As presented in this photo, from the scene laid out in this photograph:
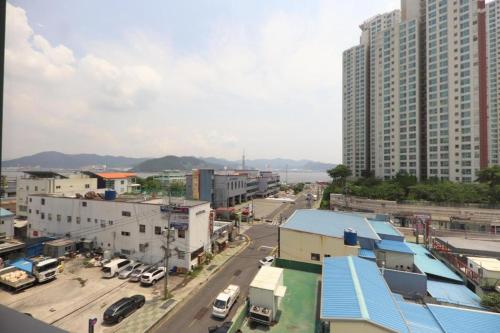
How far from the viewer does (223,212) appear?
3475 cm

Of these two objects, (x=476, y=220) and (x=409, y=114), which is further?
(x=409, y=114)

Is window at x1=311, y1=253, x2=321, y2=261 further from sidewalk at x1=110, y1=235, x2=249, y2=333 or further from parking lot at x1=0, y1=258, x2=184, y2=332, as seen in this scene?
parking lot at x1=0, y1=258, x2=184, y2=332

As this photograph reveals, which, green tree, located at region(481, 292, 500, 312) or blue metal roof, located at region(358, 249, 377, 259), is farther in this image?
blue metal roof, located at region(358, 249, 377, 259)

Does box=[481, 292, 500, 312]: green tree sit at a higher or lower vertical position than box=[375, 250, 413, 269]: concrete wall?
lower

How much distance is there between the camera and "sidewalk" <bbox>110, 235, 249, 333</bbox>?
12445 mm

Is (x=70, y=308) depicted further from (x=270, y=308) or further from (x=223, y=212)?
(x=223, y=212)

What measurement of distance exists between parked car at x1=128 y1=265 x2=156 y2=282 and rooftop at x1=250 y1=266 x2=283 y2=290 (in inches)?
414

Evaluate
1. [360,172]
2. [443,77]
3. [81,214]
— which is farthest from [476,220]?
[81,214]

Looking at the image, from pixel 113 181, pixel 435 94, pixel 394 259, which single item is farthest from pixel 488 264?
pixel 113 181

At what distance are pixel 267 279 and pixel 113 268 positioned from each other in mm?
13088

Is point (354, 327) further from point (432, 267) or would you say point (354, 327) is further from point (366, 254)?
point (432, 267)

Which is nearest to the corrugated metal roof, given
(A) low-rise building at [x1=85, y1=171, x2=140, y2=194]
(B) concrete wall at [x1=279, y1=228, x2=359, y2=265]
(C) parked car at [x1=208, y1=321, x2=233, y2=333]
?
(B) concrete wall at [x1=279, y1=228, x2=359, y2=265]

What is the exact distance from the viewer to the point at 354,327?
23.5 ft

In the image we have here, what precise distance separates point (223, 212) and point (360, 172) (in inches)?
1942
